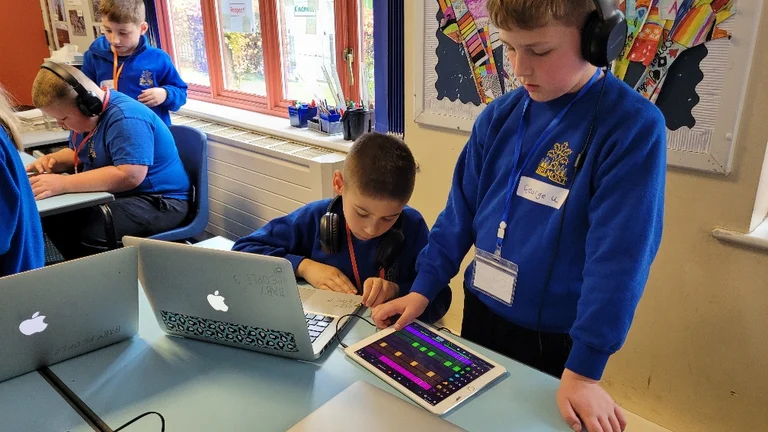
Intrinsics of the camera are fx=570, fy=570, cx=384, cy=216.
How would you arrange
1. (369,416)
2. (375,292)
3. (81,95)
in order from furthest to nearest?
(81,95) → (375,292) → (369,416)

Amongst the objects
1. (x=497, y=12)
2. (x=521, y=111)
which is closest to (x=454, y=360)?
(x=521, y=111)

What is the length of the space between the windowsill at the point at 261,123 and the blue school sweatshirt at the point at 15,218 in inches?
51.8

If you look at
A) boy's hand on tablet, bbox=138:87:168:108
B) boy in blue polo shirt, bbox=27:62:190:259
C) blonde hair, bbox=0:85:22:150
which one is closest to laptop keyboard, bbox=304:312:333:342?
blonde hair, bbox=0:85:22:150

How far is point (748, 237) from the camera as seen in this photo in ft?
4.83

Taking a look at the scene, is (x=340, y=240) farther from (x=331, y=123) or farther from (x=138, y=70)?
(x=138, y=70)

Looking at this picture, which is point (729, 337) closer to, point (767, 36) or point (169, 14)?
point (767, 36)

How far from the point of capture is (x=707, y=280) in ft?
5.24

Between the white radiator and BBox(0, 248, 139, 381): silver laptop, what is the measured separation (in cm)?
145

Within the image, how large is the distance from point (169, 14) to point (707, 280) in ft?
12.0

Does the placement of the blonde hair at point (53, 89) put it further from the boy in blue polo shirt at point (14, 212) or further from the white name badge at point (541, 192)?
the white name badge at point (541, 192)

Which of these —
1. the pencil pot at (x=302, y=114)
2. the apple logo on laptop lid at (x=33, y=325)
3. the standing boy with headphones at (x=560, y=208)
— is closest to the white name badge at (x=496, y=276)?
the standing boy with headphones at (x=560, y=208)

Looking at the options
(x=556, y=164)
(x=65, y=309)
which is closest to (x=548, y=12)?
(x=556, y=164)

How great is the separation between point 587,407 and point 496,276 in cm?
33

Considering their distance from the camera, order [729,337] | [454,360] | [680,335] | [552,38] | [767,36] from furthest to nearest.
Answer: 1. [680,335]
2. [729,337]
3. [767,36]
4. [454,360]
5. [552,38]
